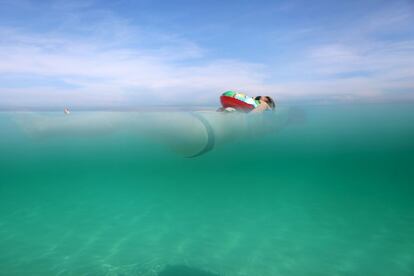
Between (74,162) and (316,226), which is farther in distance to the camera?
(74,162)

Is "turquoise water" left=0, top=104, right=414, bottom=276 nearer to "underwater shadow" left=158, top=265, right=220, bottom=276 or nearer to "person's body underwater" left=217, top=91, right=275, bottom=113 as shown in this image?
"underwater shadow" left=158, top=265, right=220, bottom=276

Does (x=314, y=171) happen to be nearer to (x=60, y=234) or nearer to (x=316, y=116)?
(x=316, y=116)

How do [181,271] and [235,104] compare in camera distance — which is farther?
[235,104]

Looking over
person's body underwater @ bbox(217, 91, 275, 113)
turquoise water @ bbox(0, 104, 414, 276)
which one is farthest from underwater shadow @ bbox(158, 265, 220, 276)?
person's body underwater @ bbox(217, 91, 275, 113)

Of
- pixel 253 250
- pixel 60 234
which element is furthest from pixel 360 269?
pixel 60 234

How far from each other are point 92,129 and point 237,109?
2046cm

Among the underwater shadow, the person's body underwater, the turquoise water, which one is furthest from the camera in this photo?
the person's body underwater

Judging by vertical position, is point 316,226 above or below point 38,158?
above

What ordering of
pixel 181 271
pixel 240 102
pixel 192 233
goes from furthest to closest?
pixel 240 102 < pixel 192 233 < pixel 181 271

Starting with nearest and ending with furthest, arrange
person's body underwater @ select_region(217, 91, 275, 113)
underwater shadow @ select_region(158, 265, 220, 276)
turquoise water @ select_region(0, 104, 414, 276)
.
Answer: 1. underwater shadow @ select_region(158, 265, 220, 276)
2. turquoise water @ select_region(0, 104, 414, 276)
3. person's body underwater @ select_region(217, 91, 275, 113)

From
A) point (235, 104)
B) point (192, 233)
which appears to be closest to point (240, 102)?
point (235, 104)

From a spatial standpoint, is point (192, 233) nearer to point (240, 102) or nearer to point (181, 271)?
point (181, 271)

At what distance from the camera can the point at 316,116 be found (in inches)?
1398

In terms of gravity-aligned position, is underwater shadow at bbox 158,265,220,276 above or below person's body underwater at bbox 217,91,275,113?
below
